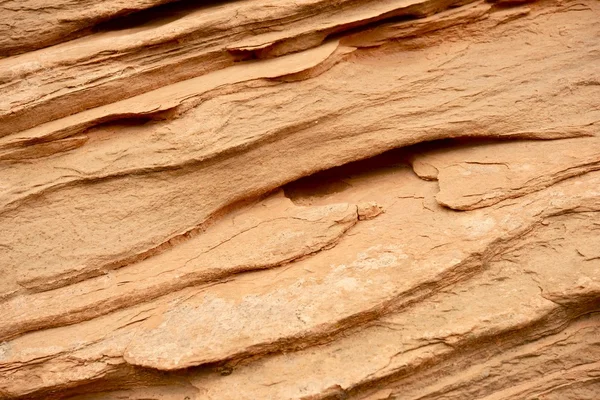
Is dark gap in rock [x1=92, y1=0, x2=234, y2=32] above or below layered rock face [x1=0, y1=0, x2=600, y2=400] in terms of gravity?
above

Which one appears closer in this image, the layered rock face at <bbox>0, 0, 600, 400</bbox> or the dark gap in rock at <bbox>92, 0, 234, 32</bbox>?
the layered rock face at <bbox>0, 0, 600, 400</bbox>

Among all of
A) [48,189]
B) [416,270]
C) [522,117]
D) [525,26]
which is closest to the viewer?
[416,270]

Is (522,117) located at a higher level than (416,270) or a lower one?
higher

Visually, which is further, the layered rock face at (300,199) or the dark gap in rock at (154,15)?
the dark gap in rock at (154,15)

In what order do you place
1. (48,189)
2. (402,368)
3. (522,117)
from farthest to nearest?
(522,117)
(48,189)
(402,368)

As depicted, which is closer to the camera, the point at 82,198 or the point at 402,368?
the point at 402,368

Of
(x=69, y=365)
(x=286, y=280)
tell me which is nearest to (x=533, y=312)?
(x=286, y=280)

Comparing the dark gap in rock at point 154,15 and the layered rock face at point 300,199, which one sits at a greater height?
the dark gap in rock at point 154,15

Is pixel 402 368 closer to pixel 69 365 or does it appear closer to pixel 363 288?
pixel 363 288
